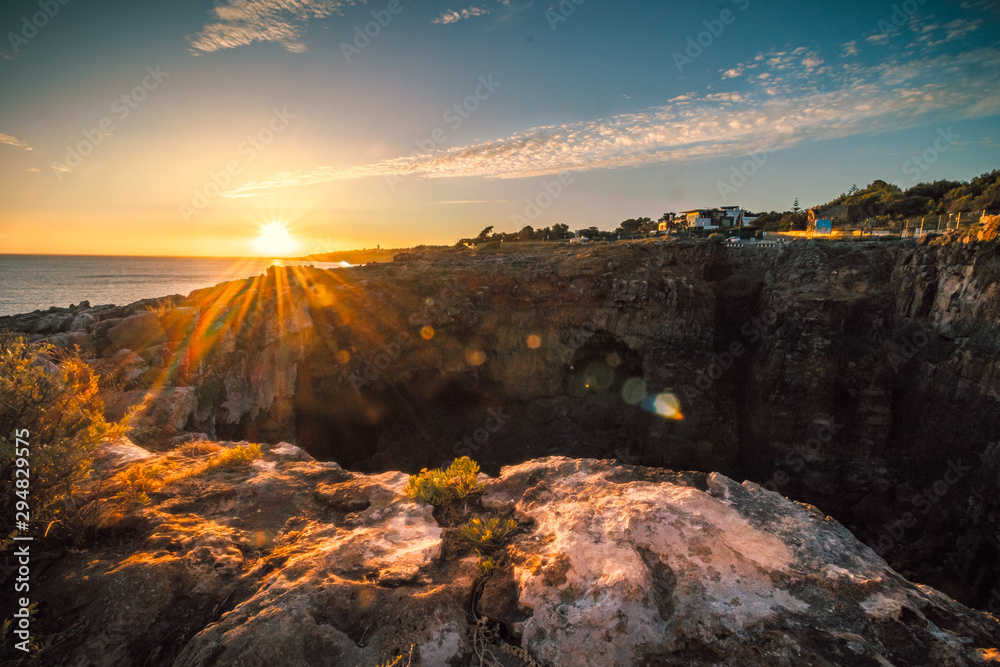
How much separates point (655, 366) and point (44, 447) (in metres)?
20.4

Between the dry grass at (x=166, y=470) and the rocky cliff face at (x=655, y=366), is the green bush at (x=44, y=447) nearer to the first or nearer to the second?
the dry grass at (x=166, y=470)

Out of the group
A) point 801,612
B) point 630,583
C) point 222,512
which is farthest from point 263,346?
point 801,612

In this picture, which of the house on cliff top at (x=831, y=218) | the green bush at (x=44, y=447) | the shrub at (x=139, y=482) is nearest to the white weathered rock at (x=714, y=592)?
the green bush at (x=44, y=447)

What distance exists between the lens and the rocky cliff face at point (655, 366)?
1323 cm

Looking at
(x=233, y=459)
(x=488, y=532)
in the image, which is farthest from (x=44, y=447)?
(x=488, y=532)

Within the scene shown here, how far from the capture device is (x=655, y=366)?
786 inches

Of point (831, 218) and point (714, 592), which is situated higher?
point (831, 218)

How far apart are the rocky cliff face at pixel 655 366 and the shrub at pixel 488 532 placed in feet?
34.4

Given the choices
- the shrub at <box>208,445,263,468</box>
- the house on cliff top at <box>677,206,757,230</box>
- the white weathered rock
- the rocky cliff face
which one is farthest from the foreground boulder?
the house on cliff top at <box>677,206,757,230</box>

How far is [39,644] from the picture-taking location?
2707 millimetres

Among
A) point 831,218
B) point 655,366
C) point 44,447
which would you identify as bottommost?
point 655,366

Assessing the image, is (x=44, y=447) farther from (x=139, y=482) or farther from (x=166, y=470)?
(x=166, y=470)

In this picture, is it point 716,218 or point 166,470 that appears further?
point 716,218

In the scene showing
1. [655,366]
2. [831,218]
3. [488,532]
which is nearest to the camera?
[488,532]
